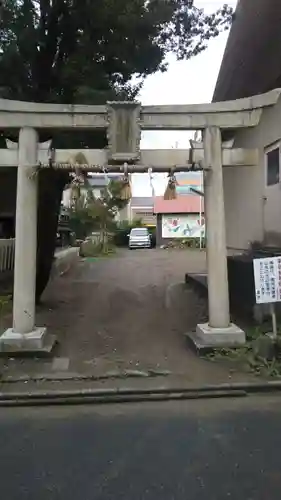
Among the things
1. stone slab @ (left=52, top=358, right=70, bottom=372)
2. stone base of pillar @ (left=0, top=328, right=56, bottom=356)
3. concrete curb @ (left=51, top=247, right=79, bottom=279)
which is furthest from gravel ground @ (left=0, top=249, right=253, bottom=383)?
concrete curb @ (left=51, top=247, right=79, bottom=279)

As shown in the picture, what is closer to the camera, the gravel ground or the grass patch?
the grass patch

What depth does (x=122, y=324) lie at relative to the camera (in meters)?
11.3

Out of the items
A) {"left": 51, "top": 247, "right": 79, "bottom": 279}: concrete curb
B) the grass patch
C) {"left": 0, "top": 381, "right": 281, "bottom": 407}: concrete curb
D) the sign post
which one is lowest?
{"left": 0, "top": 381, "right": 281, "bottom": 407}: concrete curb

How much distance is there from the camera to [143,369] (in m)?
8.12

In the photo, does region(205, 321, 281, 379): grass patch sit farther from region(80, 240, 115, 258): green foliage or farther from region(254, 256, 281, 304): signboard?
region(80, 240, 115, 258): green foliage

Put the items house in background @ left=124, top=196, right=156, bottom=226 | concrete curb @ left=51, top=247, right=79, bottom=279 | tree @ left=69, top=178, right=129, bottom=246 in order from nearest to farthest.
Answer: concrete curb @ left=51, top=247, right=79, bottom=279, tree @ left=69, top=178, right=129, bottom=246, house in background @ left=124, top=196, right=156, bottom=226

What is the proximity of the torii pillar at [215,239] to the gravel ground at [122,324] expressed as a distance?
0.79 m

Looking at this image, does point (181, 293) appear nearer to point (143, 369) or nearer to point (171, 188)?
point (171, 188)

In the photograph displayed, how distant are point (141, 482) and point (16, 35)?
9.56m

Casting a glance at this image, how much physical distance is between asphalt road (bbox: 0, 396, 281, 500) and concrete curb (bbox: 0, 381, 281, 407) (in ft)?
0.75

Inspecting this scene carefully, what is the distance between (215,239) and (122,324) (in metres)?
3.38

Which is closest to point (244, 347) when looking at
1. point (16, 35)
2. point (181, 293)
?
point (181, 293)

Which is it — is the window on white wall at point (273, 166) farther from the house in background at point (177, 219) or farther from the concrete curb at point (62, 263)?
the house in background at point (177, 219)

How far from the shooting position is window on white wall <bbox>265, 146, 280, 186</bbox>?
1063 centimetres
